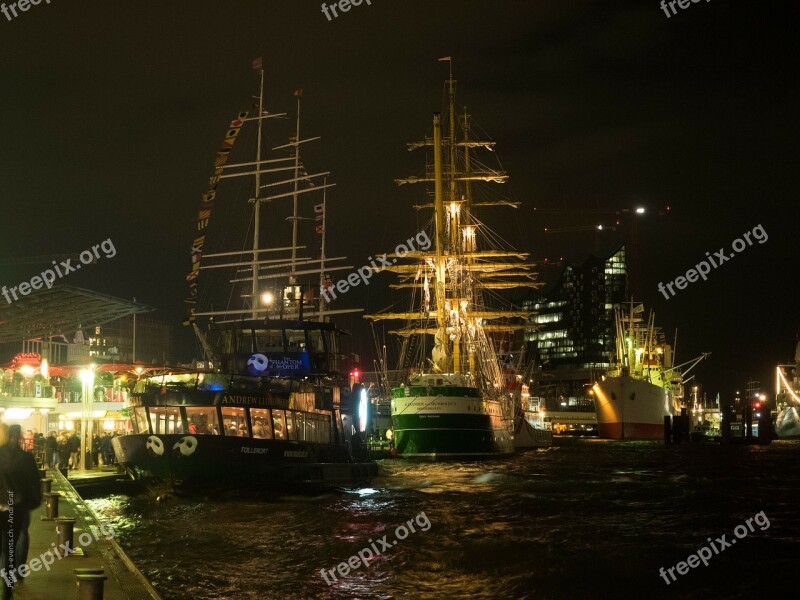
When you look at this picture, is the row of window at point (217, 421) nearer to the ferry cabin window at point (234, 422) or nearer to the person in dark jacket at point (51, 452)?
the ferry cabin window at point (234, 422)

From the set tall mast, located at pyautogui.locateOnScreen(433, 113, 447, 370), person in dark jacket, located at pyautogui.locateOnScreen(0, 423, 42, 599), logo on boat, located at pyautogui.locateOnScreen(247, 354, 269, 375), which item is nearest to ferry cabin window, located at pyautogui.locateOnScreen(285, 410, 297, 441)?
logo on boat, located at pyautogui.locateOnScreen(247, 354, 269, 375)

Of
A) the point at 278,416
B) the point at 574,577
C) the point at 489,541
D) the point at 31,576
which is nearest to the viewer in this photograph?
the point at 31,576

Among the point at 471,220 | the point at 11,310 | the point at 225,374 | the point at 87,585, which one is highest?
the point at 471,220

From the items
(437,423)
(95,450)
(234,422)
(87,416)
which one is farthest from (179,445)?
(437,423)

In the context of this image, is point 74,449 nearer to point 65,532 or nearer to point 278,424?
point 278,424

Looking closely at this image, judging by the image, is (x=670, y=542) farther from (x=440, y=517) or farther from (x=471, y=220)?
(x=471, y=220)

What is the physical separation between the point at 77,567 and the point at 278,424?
17.7 meters

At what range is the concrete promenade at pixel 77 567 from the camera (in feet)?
38.9

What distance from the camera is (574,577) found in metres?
19.0

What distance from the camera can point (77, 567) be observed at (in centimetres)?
1343

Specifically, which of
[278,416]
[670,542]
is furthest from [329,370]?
[670,542]

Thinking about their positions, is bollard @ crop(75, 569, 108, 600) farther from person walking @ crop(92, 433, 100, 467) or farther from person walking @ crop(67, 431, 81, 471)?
person walking @ crop(92, 433, 100, 467)

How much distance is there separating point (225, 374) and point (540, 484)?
1729 cm

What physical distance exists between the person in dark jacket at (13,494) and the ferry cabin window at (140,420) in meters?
19.0
